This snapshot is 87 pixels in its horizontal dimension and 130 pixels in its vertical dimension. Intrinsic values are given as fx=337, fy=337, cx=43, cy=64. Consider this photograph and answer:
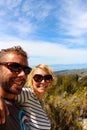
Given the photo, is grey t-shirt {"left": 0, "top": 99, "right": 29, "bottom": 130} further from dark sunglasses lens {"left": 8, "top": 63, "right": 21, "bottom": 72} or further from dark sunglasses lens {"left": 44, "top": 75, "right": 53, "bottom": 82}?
dark sunglasses lens {"left": 44, "top": 75, "right": 53, "bottom": 82}

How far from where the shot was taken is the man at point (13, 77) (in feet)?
7.18

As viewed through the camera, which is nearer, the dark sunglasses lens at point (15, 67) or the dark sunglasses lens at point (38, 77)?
the dark sunglasses lens at point (15, 67)

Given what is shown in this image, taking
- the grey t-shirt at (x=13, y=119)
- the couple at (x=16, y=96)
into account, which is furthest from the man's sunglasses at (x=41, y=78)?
the grey t-shirt at (x=13, y=119)

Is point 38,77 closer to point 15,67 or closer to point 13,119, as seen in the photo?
point 15,67

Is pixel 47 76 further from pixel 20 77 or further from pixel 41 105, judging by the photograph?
pixel 20 77

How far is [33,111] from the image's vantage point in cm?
283

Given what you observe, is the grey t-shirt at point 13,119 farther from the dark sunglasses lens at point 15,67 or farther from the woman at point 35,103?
the woman at point 35,103

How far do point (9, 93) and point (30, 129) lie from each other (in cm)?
54

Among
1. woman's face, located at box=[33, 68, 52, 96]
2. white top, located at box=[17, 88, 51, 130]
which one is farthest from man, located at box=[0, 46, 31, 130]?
woman's face, located at box=[33, 68, 52, 96]

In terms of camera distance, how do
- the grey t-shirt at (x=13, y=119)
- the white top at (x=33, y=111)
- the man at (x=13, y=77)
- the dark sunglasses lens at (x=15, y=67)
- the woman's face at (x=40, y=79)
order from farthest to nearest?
the woman's face at (x=40, y=79) → the white top at (x=33, y=111) → the dark sunglasses lens at (x=15, y=67) → the man at (x=13, y=77) → the grey t-shirt at (x=13, y=119)

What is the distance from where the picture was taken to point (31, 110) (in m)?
2.80

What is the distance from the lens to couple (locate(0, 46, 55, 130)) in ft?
6.89

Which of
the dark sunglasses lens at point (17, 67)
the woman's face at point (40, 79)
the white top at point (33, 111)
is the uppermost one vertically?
the dark sunglasses lens at point (17, 67)

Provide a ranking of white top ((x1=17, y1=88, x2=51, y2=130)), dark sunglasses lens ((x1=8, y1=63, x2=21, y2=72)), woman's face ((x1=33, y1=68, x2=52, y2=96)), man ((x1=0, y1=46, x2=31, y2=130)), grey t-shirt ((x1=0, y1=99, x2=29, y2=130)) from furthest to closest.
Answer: woman's face ((x1=33, y1=68, x2=52, y2=96)), white top ((x1=17, y1=88, x2=51, y2=130)), dark sunglasses lens ((x1=8, y1=63, x2=21, y2=72)), man ((x1=0, y1=46, x2=31, y2=130)), grey t-shirt ((x1=0, y1=99, x2=29, y2=130))
